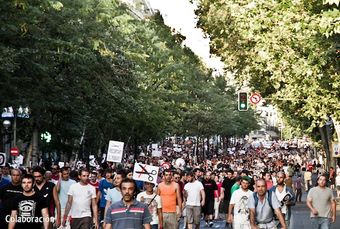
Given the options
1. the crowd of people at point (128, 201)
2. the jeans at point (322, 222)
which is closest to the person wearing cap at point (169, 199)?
the crowd of people at point (128, 201)

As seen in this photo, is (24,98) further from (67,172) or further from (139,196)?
(139,196)

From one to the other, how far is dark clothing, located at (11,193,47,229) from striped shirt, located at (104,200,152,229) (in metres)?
1.49

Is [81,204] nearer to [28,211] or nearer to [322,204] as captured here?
[322,204]

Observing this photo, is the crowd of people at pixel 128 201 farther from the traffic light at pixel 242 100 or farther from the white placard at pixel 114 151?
the traffic light at pixel 242 100

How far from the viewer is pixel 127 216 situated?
10.7 m

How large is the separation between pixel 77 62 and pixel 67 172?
51.5 ft

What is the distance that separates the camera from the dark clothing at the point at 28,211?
469 inches

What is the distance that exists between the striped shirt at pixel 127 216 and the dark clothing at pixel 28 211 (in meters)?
1.49

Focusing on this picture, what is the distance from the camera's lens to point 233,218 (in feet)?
57.9

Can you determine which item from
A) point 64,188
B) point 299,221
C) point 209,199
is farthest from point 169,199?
point 299,221

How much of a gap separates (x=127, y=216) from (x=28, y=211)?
1.76 m

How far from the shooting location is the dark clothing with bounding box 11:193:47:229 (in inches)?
469

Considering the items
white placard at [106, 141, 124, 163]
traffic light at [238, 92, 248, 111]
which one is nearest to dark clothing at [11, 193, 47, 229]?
white placard at [106, 141, 124, 163]

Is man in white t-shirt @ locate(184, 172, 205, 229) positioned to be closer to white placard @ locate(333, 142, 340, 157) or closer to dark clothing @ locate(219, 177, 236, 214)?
dark clothing @ locate(219, 177, 236, 214)
